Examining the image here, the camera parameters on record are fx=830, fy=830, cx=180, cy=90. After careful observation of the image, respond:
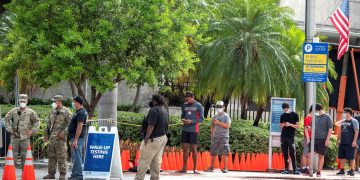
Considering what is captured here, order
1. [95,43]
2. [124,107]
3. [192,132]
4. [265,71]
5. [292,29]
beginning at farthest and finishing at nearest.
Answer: [124,107]
[292,29]
[265,71]
[192,132]
[95,43]

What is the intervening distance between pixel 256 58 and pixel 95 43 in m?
8.81

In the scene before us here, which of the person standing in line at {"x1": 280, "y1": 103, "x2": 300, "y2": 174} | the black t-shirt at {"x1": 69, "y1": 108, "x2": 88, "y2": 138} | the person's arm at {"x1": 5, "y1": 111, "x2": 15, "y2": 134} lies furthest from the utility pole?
the person's arm at {"x1": 5, "y1": 111, "x2": 15, "y2": 134}

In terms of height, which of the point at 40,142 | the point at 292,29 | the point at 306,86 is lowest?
the point at 40,142

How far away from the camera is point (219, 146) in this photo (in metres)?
20.7

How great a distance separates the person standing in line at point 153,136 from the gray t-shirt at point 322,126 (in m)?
6.37

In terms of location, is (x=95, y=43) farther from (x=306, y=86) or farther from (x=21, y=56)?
(x=306, y=86)

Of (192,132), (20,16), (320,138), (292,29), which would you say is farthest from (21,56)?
(292,29)

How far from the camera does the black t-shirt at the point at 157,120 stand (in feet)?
50.7

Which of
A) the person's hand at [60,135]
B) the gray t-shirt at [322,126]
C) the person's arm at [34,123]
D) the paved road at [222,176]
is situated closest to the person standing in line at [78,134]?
the person's hand at [60,135]

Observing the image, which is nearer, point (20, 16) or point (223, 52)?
point (20, 16)

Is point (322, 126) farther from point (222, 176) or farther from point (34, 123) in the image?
point (34, 123)

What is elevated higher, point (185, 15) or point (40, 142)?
point (185, 15)

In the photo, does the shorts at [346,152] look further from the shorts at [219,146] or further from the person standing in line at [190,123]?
the person standing in line at [190,123]

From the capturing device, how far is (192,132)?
1994 cm
